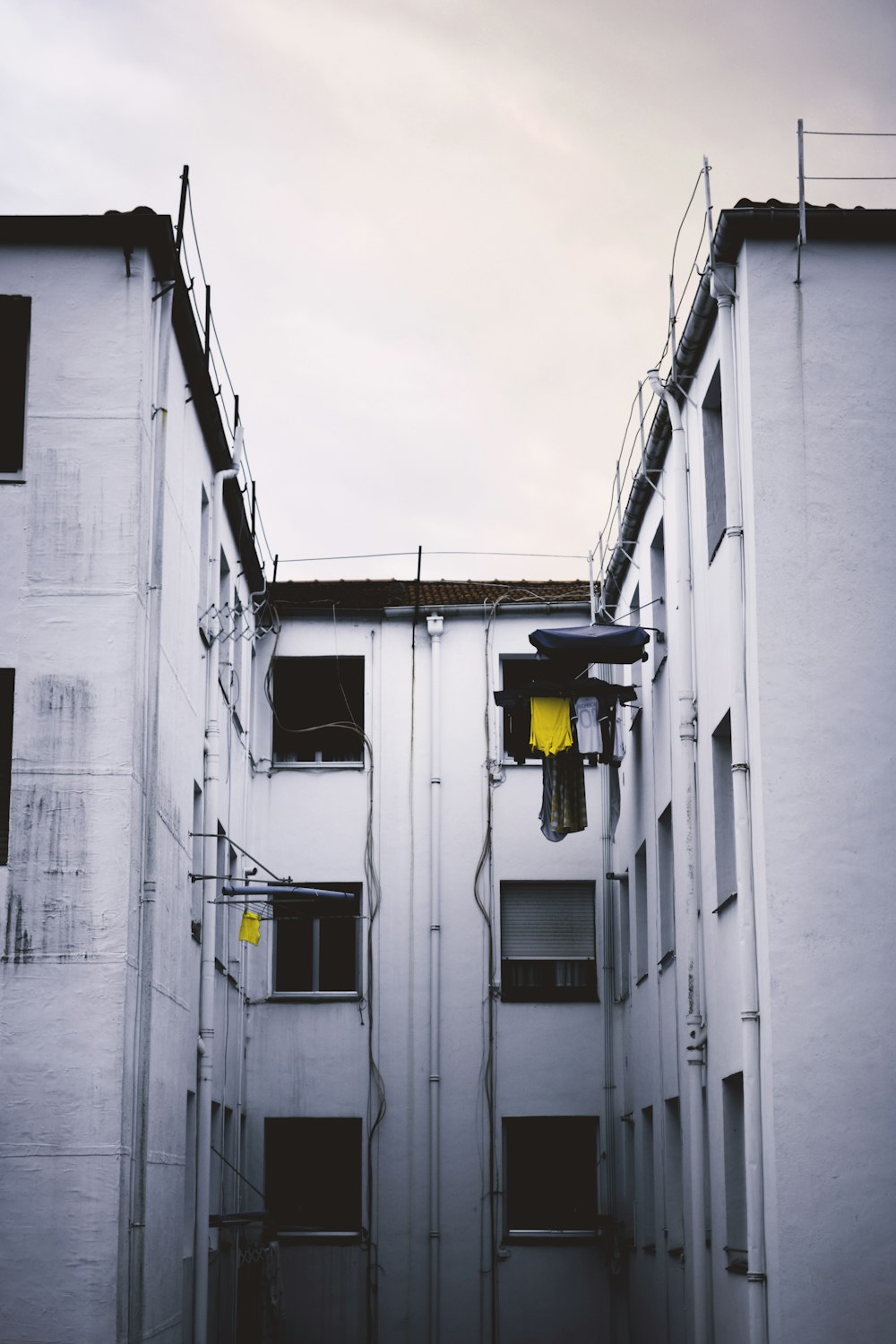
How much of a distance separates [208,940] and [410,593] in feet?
30.3

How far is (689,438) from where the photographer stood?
18000 mm

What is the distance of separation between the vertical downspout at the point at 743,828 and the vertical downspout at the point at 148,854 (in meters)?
5.37

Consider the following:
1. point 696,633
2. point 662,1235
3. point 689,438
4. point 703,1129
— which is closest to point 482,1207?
point 662,1235

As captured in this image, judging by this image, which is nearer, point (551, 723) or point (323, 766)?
point (551, 723)

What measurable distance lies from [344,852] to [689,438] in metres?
9.84

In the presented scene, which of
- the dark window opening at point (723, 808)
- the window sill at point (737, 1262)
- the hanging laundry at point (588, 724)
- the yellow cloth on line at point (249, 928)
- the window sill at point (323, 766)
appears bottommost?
the window sill at point (737, 1262)

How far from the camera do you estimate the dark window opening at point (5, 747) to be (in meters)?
15.2

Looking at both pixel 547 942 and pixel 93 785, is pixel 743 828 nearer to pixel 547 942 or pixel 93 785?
pixel 93 785

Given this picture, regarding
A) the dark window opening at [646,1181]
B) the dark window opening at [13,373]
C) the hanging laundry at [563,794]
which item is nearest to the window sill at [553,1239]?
the dark window opening at [646,1181]

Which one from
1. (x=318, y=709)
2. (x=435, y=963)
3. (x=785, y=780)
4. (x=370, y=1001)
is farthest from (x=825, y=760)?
(x=318, y=709)

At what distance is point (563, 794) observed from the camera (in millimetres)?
21750

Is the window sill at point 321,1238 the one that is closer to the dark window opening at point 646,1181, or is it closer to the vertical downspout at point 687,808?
the dark window opening at point 646,1181

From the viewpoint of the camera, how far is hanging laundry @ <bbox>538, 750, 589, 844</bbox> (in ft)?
71.1

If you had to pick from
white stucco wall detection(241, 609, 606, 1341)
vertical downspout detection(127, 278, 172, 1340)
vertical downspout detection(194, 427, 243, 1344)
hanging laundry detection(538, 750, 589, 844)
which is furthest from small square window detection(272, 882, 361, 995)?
vertical downspout detection(127, 278, 172, 1340)
